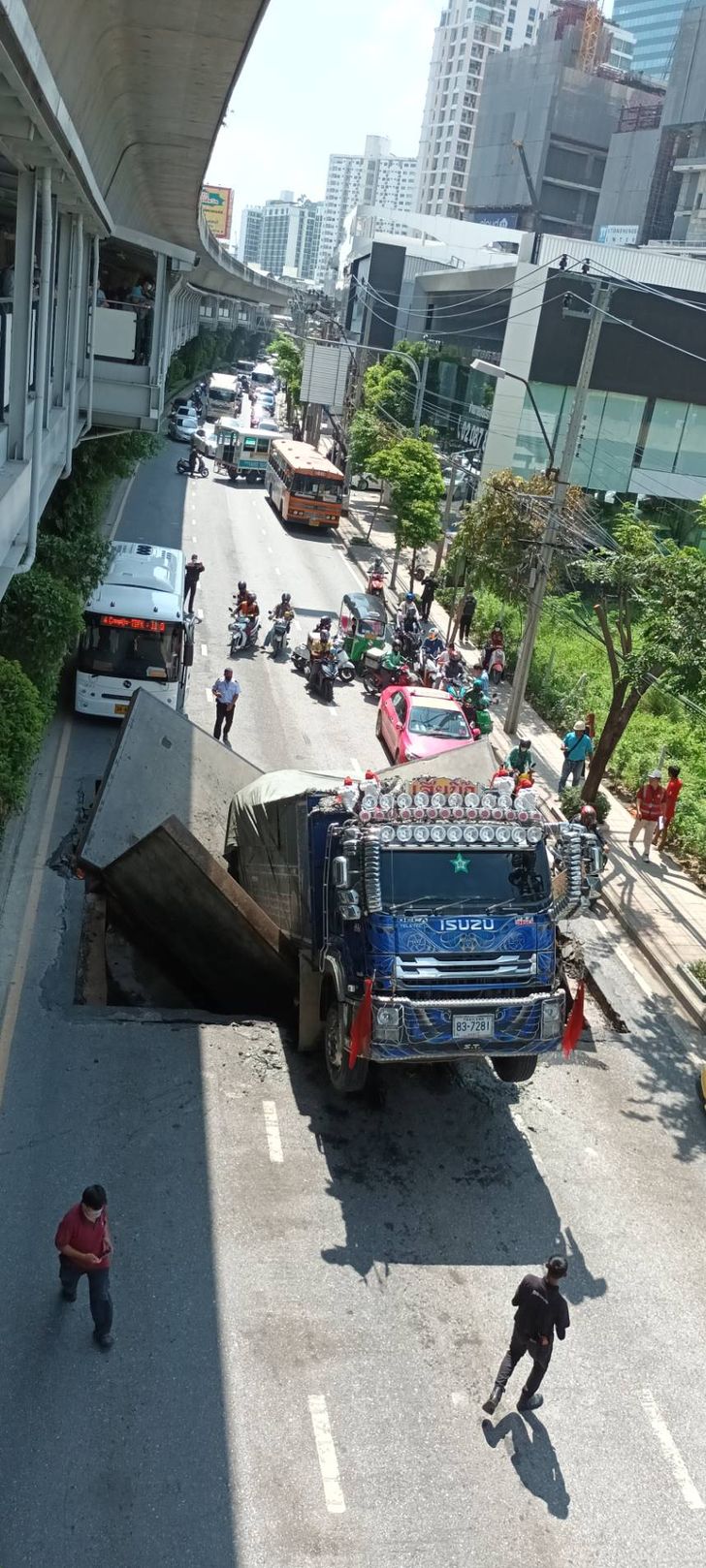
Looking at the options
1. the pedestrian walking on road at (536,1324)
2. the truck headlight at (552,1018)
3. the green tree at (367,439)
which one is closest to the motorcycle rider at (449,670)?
the truck headlight at (552,1018)

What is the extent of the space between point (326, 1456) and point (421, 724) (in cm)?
1507

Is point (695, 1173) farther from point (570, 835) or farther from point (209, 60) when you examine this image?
point (209, 60)

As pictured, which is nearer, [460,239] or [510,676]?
[510,676]

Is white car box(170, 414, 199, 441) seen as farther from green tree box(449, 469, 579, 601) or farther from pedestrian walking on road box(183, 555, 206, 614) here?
green tree box(449, 469, 579, 601)

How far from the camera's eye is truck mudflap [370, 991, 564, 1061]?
33.9 ft

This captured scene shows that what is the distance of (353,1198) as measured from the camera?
10.1 meters

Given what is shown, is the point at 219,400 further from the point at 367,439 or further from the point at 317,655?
the point at 317,655

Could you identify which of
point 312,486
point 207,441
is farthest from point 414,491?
point 207,441

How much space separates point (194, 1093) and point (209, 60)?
35.5 ft

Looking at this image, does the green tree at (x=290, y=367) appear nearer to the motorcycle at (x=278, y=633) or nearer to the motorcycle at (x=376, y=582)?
the motorcycle at (x=376, y=582)

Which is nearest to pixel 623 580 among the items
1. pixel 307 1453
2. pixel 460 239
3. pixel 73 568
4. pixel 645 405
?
pixel 73 568

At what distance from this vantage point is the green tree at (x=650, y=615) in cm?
1634

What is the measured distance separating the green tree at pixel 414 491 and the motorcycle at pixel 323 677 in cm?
1265

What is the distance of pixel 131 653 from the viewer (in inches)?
801
